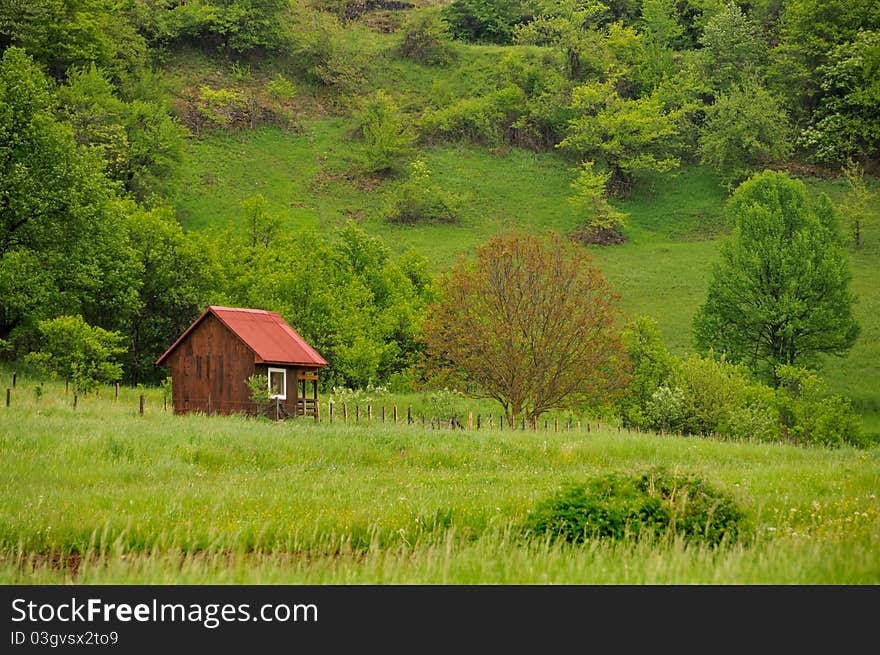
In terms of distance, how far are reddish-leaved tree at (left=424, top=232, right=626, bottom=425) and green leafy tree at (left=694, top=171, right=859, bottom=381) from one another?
1583 cm

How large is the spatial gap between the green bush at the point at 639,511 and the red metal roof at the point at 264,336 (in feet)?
99.4

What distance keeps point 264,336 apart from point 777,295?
34.1 meters

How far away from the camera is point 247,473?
21828 mm

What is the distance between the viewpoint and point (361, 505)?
15375mm

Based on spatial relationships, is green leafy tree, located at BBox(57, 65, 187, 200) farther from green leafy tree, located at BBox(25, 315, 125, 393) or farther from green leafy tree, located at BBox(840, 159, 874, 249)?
green leafy tree, located at BBox(840, 159, 874, 249)

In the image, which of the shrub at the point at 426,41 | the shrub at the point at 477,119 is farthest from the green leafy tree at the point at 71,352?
the shrub at the point at 426,41

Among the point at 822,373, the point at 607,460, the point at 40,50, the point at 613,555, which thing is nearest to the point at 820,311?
the point at 822,373

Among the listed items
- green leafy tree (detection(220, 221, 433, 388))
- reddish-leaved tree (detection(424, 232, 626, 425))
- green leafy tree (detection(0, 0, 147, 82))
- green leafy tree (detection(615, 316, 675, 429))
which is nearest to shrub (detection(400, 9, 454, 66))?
green leafy tree (detection(0, 0, 147, 82))

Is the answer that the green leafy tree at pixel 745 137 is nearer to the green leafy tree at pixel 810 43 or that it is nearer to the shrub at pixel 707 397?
the green leafy tree at pixel 810 43

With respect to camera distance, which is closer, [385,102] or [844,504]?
[844,504]

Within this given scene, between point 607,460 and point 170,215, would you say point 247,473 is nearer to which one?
point 607,460

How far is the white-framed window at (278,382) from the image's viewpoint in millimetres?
43125

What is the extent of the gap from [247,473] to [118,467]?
293cm

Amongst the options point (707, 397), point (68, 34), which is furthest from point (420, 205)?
point (707, 397)
